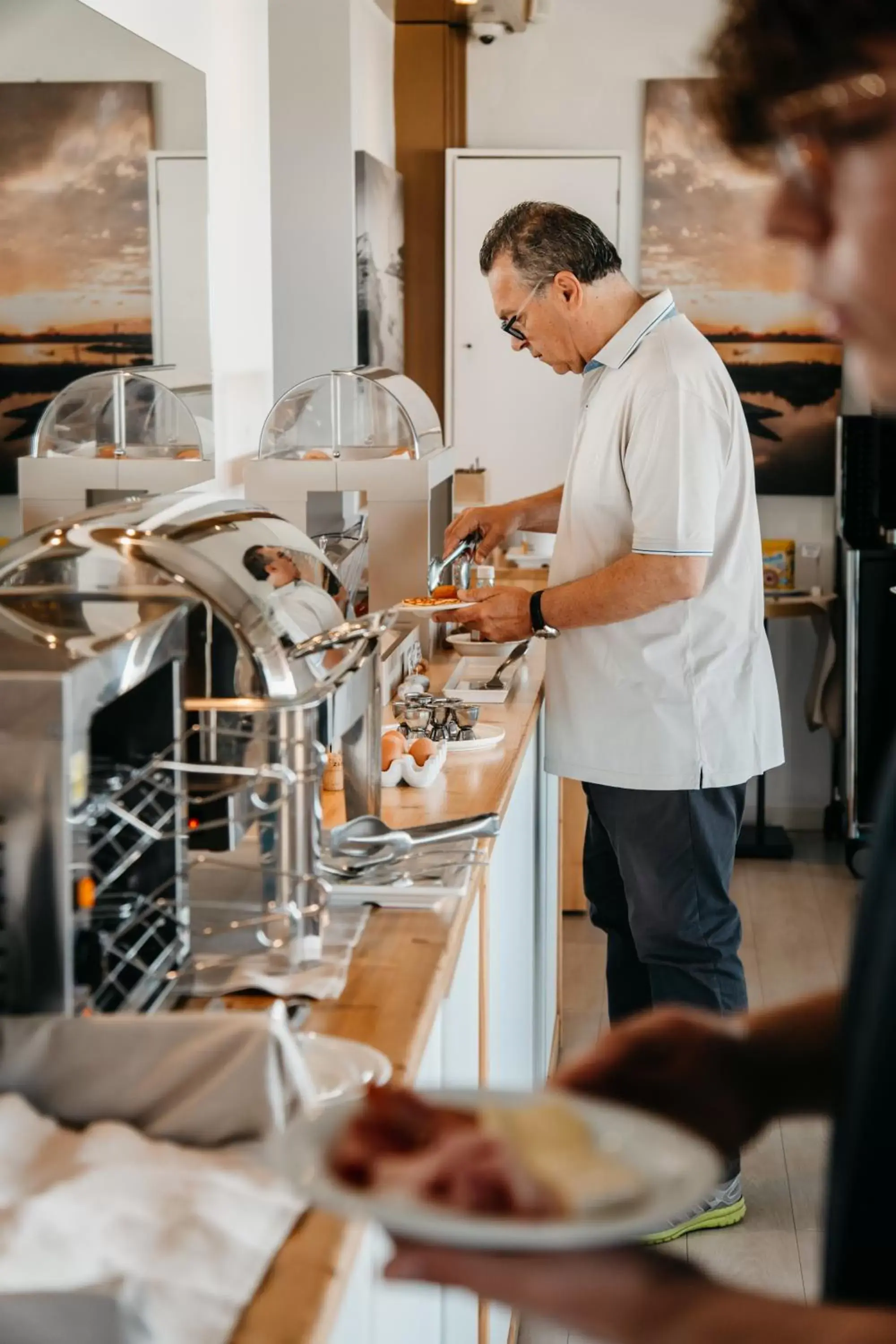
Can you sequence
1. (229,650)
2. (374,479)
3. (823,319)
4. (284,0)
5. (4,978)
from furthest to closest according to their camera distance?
(284,0) → (374,479) → (229,650) → (4,978) → (823,319)

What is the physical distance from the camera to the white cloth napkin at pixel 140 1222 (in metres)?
0.87

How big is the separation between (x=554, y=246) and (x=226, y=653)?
1658mm

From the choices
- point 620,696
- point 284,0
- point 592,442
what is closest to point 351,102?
point 284,0

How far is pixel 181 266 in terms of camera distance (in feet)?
9.12

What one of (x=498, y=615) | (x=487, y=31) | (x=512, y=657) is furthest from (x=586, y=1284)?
(x=487, y=31)

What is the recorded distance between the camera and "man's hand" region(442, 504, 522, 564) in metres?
3.51

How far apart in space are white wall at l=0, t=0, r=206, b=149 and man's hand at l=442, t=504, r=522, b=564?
102 cm

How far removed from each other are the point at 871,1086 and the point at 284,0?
4.47 meters

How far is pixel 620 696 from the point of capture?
9.32 ft

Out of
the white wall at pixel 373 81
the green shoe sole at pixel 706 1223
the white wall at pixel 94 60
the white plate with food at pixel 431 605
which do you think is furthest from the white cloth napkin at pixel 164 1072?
the white wall at pixel 373 81

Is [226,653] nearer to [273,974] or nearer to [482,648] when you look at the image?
[273,974]

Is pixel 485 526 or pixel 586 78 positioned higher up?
pixel 586 78

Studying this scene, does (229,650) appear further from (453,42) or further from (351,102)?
(453,42)

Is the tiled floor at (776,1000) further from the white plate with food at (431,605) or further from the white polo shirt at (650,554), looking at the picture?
the white plate with food at (431,605)
